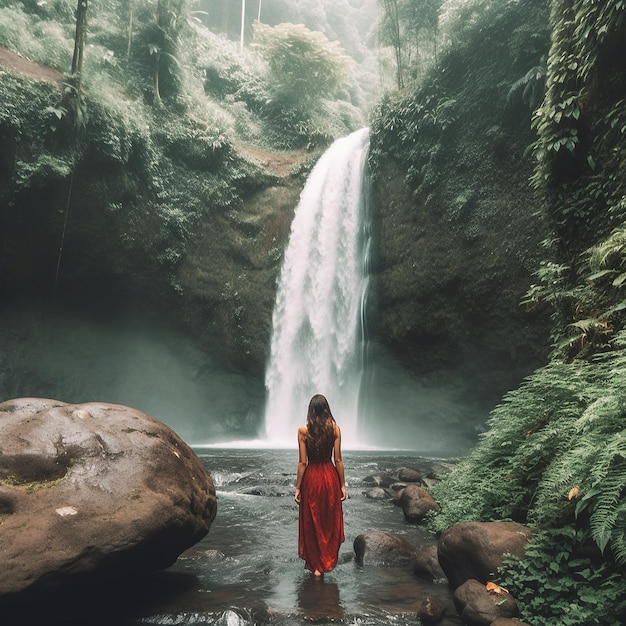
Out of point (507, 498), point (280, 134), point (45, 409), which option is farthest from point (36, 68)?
point (507, 498)

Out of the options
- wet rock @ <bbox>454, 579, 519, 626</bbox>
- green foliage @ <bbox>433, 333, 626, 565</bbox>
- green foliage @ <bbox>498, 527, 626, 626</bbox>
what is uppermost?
green foliage @ <bbox>433, 333, 626, 565</bbox>

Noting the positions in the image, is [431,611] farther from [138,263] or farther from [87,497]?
[138,263]

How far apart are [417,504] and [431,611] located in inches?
130

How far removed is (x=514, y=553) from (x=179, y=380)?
16331mm

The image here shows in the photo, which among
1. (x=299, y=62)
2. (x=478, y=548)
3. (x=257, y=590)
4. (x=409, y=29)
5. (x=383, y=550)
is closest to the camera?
(x=478, y=548)

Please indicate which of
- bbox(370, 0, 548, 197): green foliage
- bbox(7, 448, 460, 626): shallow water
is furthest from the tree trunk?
bbox(7, 448, 460, 626): shallow water

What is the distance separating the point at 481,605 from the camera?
3434 millimetres

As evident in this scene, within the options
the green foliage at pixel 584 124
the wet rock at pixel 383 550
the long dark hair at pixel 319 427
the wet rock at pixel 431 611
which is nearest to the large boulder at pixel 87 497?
the long dark hair at pixel 319 427

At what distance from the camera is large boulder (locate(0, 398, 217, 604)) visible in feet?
10.2

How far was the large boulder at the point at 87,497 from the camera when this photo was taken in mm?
3100

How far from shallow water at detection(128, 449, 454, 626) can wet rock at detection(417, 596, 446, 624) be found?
81 millimetres

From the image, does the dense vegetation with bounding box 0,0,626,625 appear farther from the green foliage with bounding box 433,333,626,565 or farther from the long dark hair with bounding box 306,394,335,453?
the long dark hair with bounding box 306,394,335,453

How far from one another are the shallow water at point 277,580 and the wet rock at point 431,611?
8cm

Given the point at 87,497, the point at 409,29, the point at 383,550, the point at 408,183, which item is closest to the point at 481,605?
the point at 383,550
